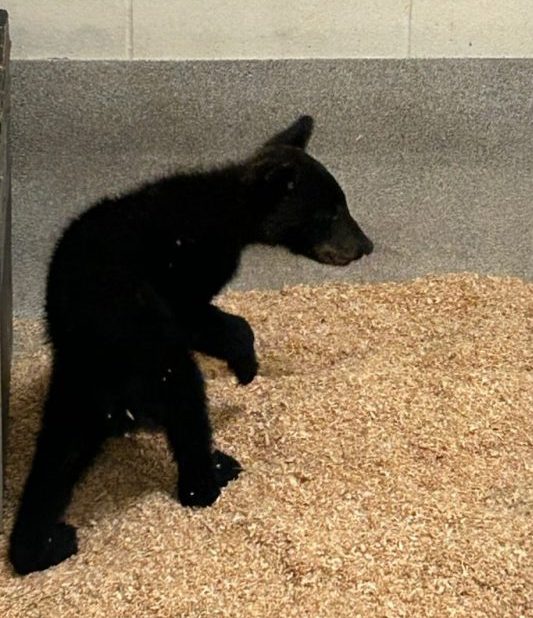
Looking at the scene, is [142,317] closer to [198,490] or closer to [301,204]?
[198,490]

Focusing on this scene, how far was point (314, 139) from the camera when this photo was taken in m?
5.48

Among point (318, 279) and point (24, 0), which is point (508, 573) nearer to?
point (318, 279)

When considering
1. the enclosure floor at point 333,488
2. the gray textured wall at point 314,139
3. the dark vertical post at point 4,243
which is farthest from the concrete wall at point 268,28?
the enclosure floor at point 333,488

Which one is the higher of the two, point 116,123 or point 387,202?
point 116,123

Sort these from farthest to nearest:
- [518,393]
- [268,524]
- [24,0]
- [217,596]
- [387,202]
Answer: [387,202]
[24,0]
[518,393]
[268,524]
[217,596]

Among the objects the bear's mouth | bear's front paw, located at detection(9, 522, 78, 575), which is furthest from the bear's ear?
bear's front paw, located at detection(9, 522, 78, 575)

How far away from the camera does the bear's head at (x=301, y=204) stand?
4.08 meters

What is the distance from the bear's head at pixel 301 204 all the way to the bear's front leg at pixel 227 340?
355 mm

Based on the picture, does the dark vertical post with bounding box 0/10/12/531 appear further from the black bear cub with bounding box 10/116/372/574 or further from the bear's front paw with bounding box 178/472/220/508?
the bear's front paw with bounding box 178/472/220/508

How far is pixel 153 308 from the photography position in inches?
149

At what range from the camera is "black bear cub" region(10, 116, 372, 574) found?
3.73 meters

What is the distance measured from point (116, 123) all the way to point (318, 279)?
1.29 meters

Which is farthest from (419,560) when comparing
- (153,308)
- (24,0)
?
(24,0)

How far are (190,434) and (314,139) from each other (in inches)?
83.4
